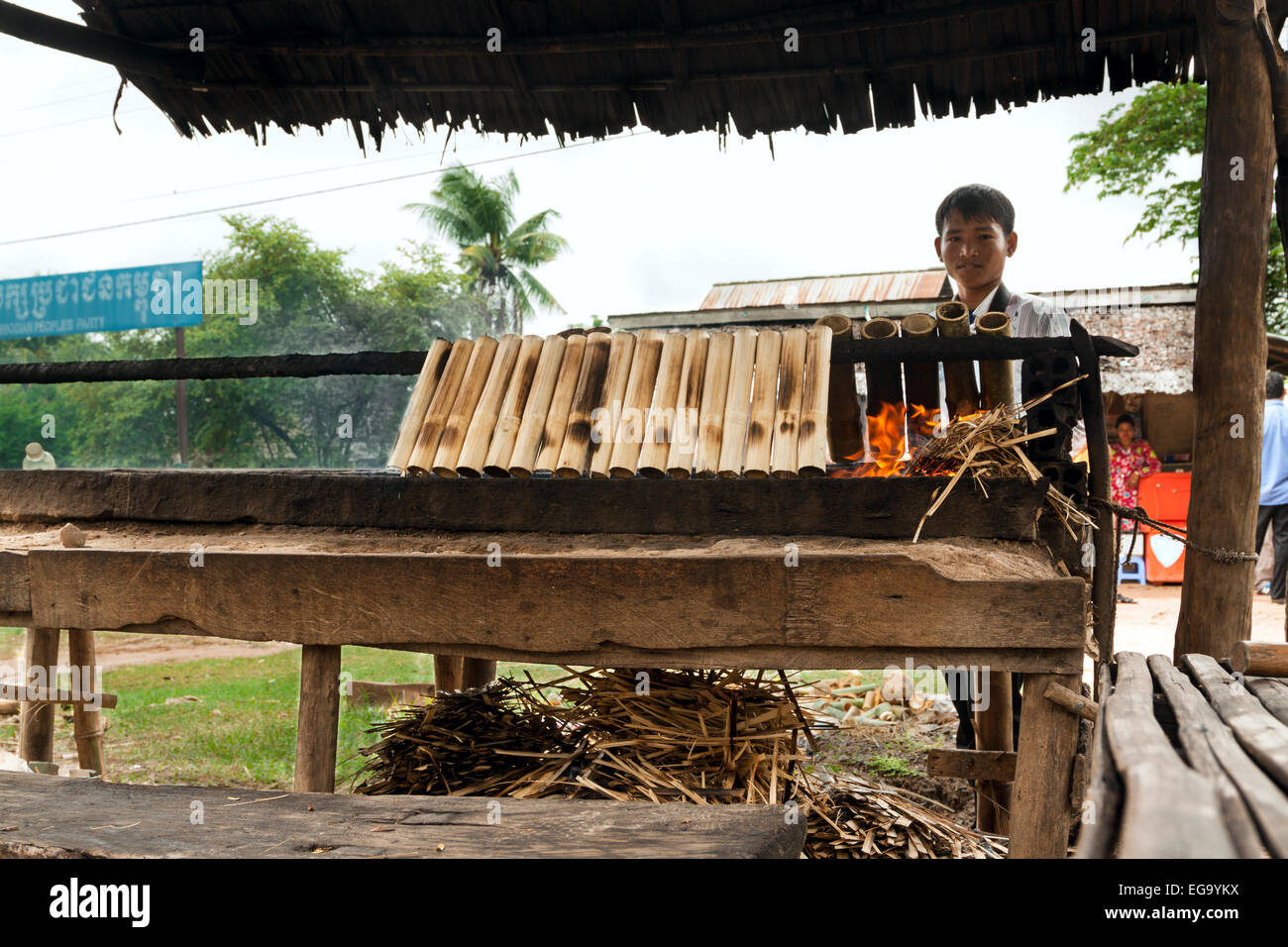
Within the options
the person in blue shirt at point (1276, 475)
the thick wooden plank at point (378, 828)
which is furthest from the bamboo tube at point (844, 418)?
the person in blue shirt at point (1276, 475)

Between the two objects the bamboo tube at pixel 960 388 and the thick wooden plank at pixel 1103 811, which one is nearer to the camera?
the thick wooden plank at pixel 1103 811

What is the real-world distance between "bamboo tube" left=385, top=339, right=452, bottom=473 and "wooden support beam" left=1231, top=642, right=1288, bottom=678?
8.01 feet

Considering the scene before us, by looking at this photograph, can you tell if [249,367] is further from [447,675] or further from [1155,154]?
[1155,154]

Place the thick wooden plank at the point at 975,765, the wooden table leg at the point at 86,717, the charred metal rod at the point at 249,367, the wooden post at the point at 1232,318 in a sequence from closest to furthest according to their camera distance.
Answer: the wooden post at the point at 1232,318
the charred metal rod at the point at 249,367
the thick wooden plank at the point at 975,765
the wooden table leg at the point at 86,717

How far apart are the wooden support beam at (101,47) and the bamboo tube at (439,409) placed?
2296mm

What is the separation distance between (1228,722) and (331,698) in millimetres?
2326

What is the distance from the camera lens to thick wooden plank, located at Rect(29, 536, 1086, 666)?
227 centimetres

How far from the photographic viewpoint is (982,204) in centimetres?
370

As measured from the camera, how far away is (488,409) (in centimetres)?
294

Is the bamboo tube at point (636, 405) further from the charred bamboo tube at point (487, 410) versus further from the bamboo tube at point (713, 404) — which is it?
the charred bamboo tube at point (487, 410)

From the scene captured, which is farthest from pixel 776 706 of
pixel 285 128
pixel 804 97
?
pixel 285 128

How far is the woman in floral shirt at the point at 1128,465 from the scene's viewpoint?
1105cm

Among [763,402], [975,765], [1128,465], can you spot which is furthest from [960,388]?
[1128,465]
